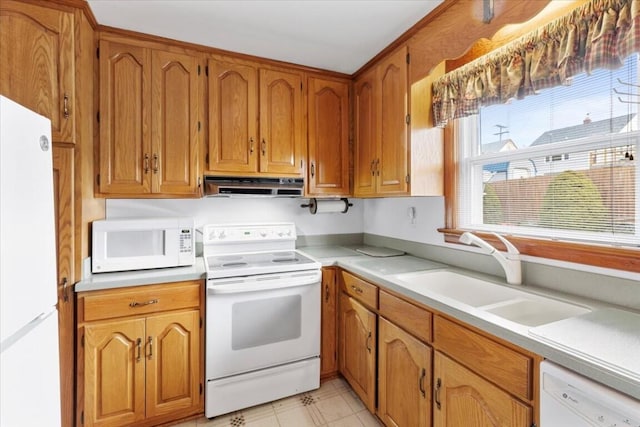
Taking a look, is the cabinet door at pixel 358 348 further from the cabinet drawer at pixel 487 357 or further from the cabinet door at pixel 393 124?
the cabinet door at pixel 393 124

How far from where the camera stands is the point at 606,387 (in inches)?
29.1

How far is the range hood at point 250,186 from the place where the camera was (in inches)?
79.5

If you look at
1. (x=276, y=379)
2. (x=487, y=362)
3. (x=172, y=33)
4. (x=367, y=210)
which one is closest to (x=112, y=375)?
(x=276, y=379)

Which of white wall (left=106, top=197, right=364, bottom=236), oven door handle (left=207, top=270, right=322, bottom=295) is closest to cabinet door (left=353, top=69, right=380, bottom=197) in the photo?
white wall (left=106, top=197, right=364, bottom=236)

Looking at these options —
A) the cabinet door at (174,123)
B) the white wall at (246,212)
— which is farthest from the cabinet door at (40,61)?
the white wall at (246,212)

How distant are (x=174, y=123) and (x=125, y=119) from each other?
0.27 meters

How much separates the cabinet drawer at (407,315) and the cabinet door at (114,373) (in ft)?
4.41

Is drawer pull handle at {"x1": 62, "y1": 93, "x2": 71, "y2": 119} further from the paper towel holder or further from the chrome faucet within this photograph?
the chrome faucet

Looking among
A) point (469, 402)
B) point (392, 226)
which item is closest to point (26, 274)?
point (469, 402)

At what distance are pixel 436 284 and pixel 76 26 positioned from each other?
94.6 inches

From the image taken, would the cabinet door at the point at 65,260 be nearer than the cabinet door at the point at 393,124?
Yes

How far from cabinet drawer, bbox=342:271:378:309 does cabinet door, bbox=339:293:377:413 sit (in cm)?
5

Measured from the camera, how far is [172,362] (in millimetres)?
1731

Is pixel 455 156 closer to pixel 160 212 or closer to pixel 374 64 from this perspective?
pixel 374 64
